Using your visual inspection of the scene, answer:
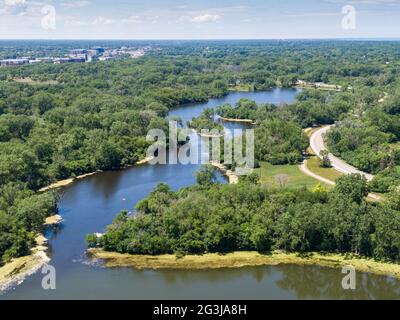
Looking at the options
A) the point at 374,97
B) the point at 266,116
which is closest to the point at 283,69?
the point at 374,97

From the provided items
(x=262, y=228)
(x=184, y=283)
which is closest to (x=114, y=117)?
(x=262, y=228)

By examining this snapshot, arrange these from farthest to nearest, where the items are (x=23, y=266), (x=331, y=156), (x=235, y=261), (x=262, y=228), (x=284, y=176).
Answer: (x=331, y=156), (x=284, y=176), (x=262, y=228), (x=235, y=261), (x=23, y=266)

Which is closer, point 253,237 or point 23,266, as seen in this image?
point 23,266

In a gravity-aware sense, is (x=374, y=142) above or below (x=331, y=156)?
above

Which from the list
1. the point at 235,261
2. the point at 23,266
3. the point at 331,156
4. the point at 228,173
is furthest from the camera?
the point at 331,156

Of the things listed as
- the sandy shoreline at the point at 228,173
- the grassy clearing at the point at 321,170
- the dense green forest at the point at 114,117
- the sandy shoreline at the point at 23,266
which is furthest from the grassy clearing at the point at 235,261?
the grassy clearing at the point at 321,170

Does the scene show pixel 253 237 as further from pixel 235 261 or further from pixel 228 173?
pixel 228 173
